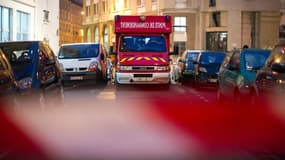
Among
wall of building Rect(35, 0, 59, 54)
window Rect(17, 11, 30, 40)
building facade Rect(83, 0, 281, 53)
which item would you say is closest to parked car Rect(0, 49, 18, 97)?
window Rect(17, 11, 30, 40)

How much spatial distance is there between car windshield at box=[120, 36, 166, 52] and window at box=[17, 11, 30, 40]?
1427cm

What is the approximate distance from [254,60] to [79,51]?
40.0ft

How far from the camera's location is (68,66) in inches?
950

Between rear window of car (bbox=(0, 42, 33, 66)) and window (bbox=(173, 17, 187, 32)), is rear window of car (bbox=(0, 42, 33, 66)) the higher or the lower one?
the lower one

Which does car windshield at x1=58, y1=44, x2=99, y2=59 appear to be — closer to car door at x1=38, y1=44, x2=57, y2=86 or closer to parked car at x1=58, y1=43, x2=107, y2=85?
parked car at x1=58, y1=43, x2=107, y2=85

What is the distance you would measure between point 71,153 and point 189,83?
20.1 metres

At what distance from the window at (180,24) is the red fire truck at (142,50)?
3527 centimetres

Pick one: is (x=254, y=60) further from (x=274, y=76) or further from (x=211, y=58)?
(x=211, y=58)

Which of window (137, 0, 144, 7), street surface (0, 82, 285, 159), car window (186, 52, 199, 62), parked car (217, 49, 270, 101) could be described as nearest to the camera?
street surface (0, 82, 285, 159)

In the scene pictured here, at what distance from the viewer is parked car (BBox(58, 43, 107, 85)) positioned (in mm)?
23984

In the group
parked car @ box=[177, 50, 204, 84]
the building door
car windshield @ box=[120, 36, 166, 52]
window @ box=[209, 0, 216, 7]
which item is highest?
window @ box=[209, 0, 216, 7]

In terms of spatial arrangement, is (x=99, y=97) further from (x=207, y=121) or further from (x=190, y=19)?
(x=190, y=19)

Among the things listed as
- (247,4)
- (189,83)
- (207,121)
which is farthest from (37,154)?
(247,4)

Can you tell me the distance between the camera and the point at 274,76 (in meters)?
9.99
